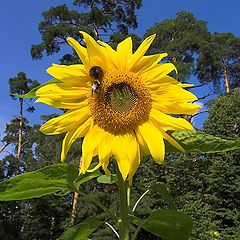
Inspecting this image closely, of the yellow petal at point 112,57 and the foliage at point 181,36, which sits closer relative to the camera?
Answer: the yellow petal at point 112,57

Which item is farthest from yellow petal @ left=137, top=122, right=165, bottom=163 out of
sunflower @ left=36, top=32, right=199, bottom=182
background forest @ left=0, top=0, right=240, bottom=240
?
background forest @ left=0, top=0, right=240, bottom=240

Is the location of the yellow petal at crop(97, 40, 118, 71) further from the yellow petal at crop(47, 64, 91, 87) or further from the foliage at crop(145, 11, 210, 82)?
the foliage at crop(145, 11, 210, 82)

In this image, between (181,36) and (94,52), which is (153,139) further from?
(181,36)

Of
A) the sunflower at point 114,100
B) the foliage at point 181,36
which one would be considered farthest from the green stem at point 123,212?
the foliage at point 181,36

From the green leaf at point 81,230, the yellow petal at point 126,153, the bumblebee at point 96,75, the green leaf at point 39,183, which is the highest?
the bumblebee at point 96,75

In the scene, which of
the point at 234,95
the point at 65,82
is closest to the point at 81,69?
the point at 65,82

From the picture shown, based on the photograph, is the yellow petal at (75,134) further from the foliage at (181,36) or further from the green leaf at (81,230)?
the foliage at (181,36)

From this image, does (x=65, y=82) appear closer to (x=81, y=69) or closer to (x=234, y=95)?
(x=81, y=69)
